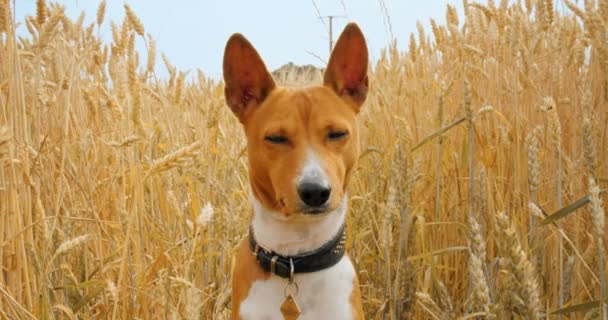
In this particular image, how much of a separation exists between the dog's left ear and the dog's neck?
545 mm

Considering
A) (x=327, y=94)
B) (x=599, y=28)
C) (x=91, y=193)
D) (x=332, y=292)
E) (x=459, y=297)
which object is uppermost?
(x=599, y=28)

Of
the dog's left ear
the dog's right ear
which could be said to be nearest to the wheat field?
the dog's right ear

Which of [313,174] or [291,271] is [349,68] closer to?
[313,174]

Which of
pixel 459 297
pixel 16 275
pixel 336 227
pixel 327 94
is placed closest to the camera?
pixel 16 275

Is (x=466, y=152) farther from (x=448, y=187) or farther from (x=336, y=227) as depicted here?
(x=336, y=227)

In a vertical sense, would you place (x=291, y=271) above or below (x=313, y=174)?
below

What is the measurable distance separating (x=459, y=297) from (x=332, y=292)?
113cm

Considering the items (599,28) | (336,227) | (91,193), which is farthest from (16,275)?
(599,28)

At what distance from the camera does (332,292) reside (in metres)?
2.06

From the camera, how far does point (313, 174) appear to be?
186 cm

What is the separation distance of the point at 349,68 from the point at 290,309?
3.13ft

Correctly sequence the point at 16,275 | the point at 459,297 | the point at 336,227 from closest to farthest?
the point at 16,275
the point at 336,227
the point at 459,297

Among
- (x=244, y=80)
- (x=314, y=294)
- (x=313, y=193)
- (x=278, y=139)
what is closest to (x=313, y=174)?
(x=313, y=193)

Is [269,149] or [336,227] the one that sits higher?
[269,149]
